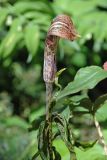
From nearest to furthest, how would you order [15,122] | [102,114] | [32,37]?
1. [102,114]
2. [32,37]
3. [15,122]

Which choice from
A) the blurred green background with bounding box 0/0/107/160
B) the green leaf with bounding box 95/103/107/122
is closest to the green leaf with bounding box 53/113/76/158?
the blurred green background with bounding box 0/0/107/160

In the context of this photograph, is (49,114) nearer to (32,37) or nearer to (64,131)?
(64,131)

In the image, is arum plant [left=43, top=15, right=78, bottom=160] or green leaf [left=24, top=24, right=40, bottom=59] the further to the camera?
green leaf [left=24, top=24, right=40, bottom=59]

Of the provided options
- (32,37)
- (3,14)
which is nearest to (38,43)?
(32,37)

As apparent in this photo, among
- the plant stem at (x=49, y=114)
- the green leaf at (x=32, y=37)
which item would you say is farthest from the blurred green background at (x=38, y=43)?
the plant stem at (x=49, y=114)

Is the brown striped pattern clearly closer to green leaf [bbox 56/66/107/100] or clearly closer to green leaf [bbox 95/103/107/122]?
green leaf [bbox 56/66/107/100]
